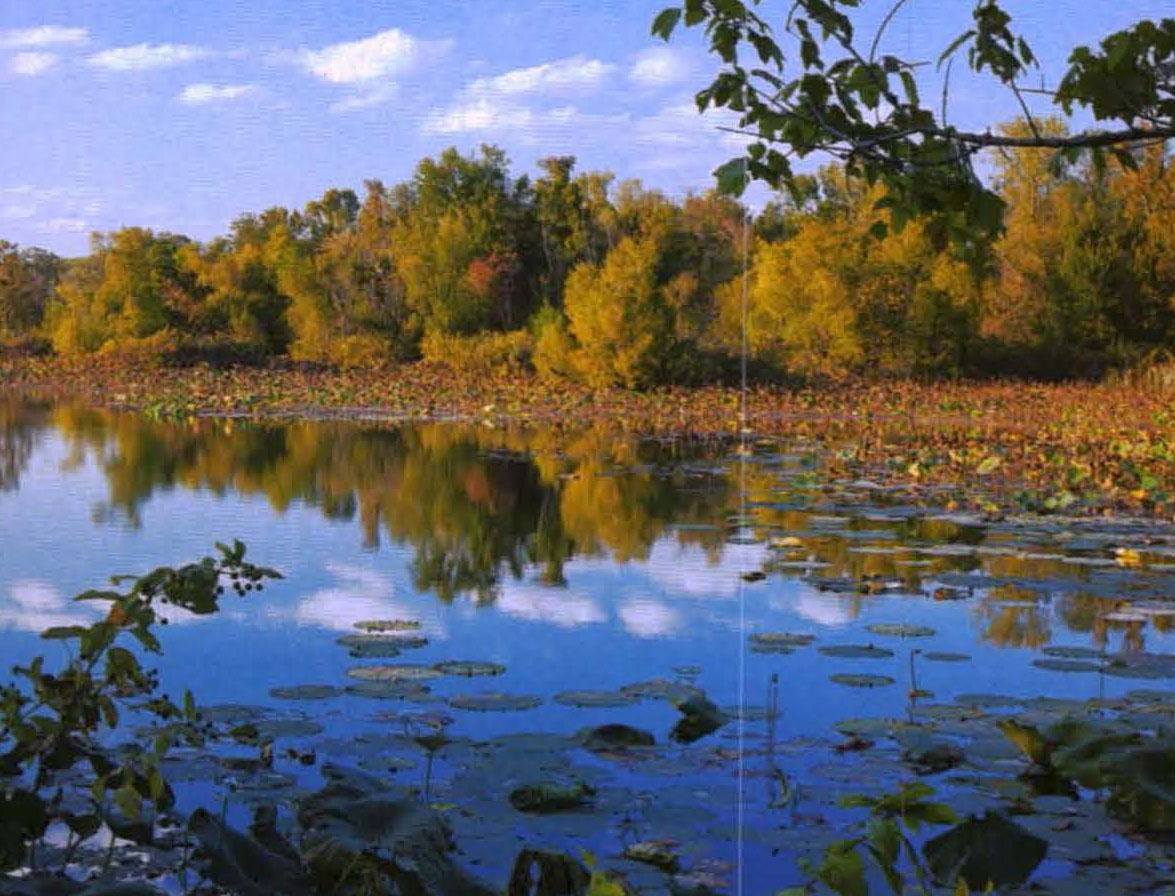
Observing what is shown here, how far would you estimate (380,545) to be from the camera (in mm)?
10867

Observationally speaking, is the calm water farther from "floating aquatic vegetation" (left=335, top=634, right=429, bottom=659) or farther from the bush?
the bush

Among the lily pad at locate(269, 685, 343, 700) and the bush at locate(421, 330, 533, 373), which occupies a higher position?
the bush at locate(421, 330, 533, 373)

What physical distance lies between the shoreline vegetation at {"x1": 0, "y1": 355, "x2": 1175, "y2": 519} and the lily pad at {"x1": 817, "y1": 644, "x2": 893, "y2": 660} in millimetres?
5241

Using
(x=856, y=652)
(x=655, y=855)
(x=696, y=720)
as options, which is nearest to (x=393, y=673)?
(x=696, y=720)

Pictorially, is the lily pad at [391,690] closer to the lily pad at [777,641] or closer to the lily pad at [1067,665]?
the lily pad at [777,641]

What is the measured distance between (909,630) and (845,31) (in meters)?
4.69

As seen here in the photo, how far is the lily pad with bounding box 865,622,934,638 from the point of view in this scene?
7.38 m

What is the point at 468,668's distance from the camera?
6.60 m

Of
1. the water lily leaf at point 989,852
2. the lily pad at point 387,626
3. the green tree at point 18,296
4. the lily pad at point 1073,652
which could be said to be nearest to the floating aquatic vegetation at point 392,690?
the lily pad at point 387,626

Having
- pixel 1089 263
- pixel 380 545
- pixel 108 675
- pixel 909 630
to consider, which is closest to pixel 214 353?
pixel 1089 263

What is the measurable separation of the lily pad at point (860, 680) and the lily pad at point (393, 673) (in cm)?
180

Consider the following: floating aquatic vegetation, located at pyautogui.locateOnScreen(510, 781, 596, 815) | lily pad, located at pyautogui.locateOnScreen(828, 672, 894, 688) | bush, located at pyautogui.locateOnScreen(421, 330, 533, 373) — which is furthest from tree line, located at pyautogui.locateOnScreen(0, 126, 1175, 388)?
floating aquatic vegetation, located at pyautogui.locateOnScreen(510, 781, 596, 815)

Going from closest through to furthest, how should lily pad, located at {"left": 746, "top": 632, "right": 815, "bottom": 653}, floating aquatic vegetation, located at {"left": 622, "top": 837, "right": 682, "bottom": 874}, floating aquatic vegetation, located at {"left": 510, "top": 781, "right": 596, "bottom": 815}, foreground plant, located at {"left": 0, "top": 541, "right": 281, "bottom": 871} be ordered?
foreground plant, located at {"left": 0, "top": 541, "right": 281, "bottom": 871} < floating aquatic vegetation, located at {"left": 622, "top": 837, "right": 682, "bottom": 874} < floating aquatic vegetation, located at {"left": 510, "top": 781, "right": 596, "bottom": 815} < lily pad, located at {"left": 746, "top": 632, "right": 815, "bottom": 653}

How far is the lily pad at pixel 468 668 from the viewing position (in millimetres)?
6531
